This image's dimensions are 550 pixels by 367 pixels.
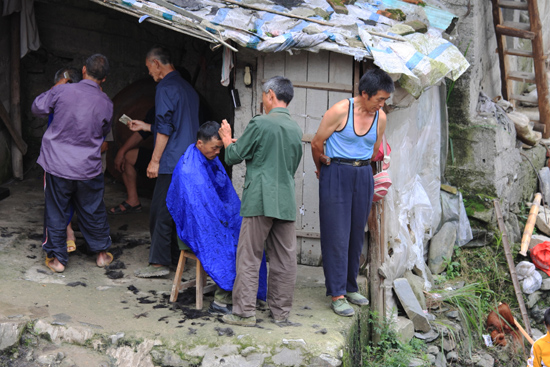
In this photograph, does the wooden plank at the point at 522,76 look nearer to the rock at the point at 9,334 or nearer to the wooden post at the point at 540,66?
the wooden post at the point at 540,66

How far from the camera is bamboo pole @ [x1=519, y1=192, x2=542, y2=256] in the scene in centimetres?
856

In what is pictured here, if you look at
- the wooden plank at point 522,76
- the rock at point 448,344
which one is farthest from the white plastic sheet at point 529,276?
the wooden plank at point 522,76

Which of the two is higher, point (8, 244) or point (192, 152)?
point (192, 152)

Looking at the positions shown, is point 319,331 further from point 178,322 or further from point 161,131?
point 161,131

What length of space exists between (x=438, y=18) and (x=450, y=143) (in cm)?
178

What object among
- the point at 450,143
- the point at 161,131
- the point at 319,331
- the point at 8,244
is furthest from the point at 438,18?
the point at 8,244

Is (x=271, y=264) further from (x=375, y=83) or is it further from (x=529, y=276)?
(x=529, y=276)

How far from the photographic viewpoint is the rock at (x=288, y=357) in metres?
4.90

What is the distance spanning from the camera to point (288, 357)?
493 cm

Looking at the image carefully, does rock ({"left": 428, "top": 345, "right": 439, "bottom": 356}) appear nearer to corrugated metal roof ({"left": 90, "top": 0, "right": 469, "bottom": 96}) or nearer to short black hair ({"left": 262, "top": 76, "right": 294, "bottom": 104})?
corrugated metal roof ({"left": 90, "top": 0, "right": 469, "bottom": 96})

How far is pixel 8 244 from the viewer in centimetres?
662

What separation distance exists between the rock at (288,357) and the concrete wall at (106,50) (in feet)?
14.1

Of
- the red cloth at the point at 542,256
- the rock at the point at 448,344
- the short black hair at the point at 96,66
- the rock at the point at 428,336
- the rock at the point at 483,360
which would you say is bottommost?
the rock at the point at 483,360

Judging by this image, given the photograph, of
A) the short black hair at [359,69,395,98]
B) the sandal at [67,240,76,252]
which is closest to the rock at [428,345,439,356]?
the short black hair at [359,69,395,98]
